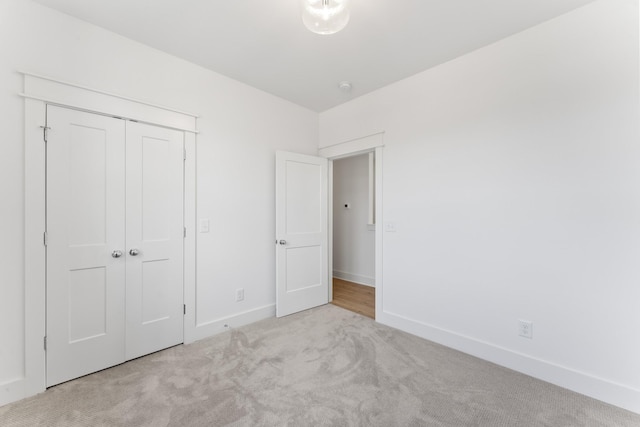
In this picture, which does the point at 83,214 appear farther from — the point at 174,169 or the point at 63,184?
the point at 174,169

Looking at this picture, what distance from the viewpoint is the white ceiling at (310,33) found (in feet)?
5.96

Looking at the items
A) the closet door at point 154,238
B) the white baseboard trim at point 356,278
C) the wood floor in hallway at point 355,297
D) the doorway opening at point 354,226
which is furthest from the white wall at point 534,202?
the closet door at point 154,238

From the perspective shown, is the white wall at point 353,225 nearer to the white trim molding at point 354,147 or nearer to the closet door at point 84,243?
the white trim molding at point 354,147

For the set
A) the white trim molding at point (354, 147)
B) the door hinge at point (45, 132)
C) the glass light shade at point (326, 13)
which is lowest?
the door hinge at point (45, 132)

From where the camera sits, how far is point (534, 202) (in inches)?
78.5

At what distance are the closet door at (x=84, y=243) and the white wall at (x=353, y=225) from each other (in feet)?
11.4

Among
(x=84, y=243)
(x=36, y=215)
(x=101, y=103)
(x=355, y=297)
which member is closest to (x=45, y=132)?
(x=101, y=103)

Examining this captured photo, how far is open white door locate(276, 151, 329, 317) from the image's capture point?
314 centimetres

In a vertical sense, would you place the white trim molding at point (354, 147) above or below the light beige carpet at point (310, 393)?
above

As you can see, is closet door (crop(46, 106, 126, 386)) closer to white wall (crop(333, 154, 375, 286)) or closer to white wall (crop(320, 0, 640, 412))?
white wall (crop(320, 0, 640, 412))

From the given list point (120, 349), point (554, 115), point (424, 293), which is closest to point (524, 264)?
point (424, 293)

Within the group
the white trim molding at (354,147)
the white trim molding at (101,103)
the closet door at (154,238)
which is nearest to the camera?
the white trim molding at (101,103)

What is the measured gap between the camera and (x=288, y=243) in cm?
320

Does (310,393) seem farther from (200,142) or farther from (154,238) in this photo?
(200,142)
